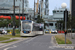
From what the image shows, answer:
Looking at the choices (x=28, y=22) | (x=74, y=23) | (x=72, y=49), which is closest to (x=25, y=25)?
(x=28, y=22)

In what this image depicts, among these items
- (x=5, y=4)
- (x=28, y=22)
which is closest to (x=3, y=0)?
(x=5, y=4)

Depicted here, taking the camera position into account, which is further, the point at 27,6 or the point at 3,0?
the point at 27,6

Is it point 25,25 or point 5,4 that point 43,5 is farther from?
point 25,25

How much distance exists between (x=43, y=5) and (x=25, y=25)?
340ft

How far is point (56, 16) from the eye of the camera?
136 metres

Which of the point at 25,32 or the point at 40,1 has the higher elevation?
the point at 40,1

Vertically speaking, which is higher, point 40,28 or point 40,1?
point 40,1

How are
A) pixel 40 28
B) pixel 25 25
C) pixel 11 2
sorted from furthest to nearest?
pixel 11 2
pixel 40 28
pixel 25 25

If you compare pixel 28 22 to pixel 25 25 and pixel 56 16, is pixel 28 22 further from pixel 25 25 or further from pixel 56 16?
pixel 56 16

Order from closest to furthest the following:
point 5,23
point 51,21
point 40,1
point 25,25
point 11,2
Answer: point 25,25 < point 5,23 < point 51,21 < point 11,2 < point 40,1

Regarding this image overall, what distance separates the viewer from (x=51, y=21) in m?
125

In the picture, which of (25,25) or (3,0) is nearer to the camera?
(25,25)

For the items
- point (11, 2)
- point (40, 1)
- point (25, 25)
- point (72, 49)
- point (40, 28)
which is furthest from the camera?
point (40, 1)

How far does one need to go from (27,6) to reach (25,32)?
99558mm
